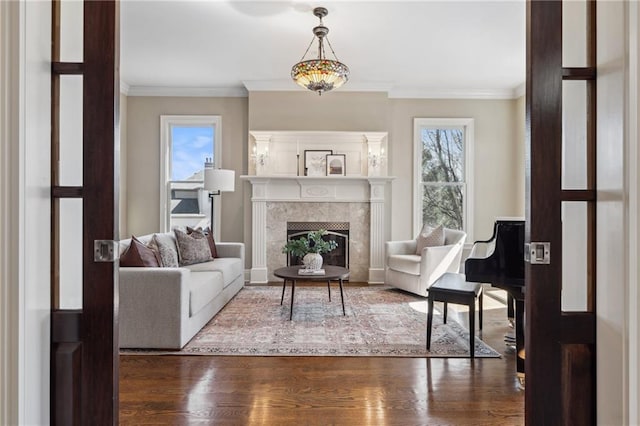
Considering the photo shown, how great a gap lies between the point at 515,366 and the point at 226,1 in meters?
3.83

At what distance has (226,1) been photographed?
3.48 m

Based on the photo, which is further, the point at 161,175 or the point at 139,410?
the point at 161,175

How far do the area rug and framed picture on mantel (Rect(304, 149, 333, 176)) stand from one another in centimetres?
191

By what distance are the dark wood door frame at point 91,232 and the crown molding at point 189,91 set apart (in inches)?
198

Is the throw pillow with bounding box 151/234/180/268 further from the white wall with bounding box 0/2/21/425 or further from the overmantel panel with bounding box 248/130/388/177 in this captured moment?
the white wall with bounding box 0/2/21/425

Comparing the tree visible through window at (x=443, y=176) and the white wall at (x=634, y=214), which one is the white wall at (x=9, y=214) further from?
the tree visible through window at (x=443, y=176)

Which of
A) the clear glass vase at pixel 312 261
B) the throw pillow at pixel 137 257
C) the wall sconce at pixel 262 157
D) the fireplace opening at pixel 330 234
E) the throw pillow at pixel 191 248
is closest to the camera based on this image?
the throw pillow at pixel 137 257

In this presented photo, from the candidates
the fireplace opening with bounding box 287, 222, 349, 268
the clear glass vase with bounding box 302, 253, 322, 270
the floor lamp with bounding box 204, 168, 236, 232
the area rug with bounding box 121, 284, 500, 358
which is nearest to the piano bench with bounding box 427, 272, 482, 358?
the area rug with bounding box 121, 284, 500, 358

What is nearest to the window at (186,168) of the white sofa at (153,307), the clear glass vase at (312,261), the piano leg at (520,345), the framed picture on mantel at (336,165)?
the framed picture on mantel at (336,165)

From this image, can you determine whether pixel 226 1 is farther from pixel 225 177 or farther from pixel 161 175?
pixel 161 175

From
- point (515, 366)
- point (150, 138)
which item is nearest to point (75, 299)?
point (515, 366)

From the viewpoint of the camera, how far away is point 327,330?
3.42 meters

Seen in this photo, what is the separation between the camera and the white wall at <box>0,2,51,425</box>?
0.97 meters

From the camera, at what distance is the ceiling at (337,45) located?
3621mm
